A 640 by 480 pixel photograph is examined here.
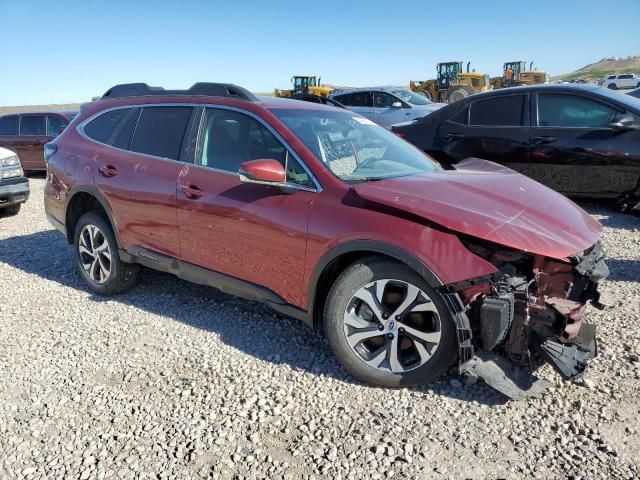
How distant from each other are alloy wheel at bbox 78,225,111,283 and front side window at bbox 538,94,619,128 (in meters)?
5.39

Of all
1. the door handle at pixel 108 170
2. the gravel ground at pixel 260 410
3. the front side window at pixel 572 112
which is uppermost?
the front side window at pixel 572 112

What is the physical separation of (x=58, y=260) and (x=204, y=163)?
300 centimetres

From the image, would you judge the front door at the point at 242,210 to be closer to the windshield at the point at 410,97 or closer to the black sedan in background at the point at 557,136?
the black sedan in background at the point at 557,136

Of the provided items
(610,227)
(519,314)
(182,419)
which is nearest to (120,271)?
(182,419)

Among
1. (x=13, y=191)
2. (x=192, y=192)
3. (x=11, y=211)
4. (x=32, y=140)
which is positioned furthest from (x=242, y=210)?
(x=32, y=140)

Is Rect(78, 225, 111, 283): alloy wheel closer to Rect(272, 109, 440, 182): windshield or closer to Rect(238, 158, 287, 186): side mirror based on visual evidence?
Rect(238, 158, 287, 186): side mirror

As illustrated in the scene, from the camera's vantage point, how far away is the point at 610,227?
19.2ft

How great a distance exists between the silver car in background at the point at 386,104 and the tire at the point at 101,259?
33.3ft

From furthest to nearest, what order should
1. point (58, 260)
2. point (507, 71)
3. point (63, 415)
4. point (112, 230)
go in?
point (507, 71) → point (58, 260) → point (112, 230) → point (63, 415)

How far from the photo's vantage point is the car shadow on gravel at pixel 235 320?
3019 millimetres

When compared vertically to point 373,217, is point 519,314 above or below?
below

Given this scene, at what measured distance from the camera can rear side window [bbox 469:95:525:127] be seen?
6.66 metres

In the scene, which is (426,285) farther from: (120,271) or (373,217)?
(120,271)

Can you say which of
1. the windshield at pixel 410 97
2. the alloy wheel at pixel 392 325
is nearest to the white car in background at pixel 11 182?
the alloy wheel at pixel 392 325
